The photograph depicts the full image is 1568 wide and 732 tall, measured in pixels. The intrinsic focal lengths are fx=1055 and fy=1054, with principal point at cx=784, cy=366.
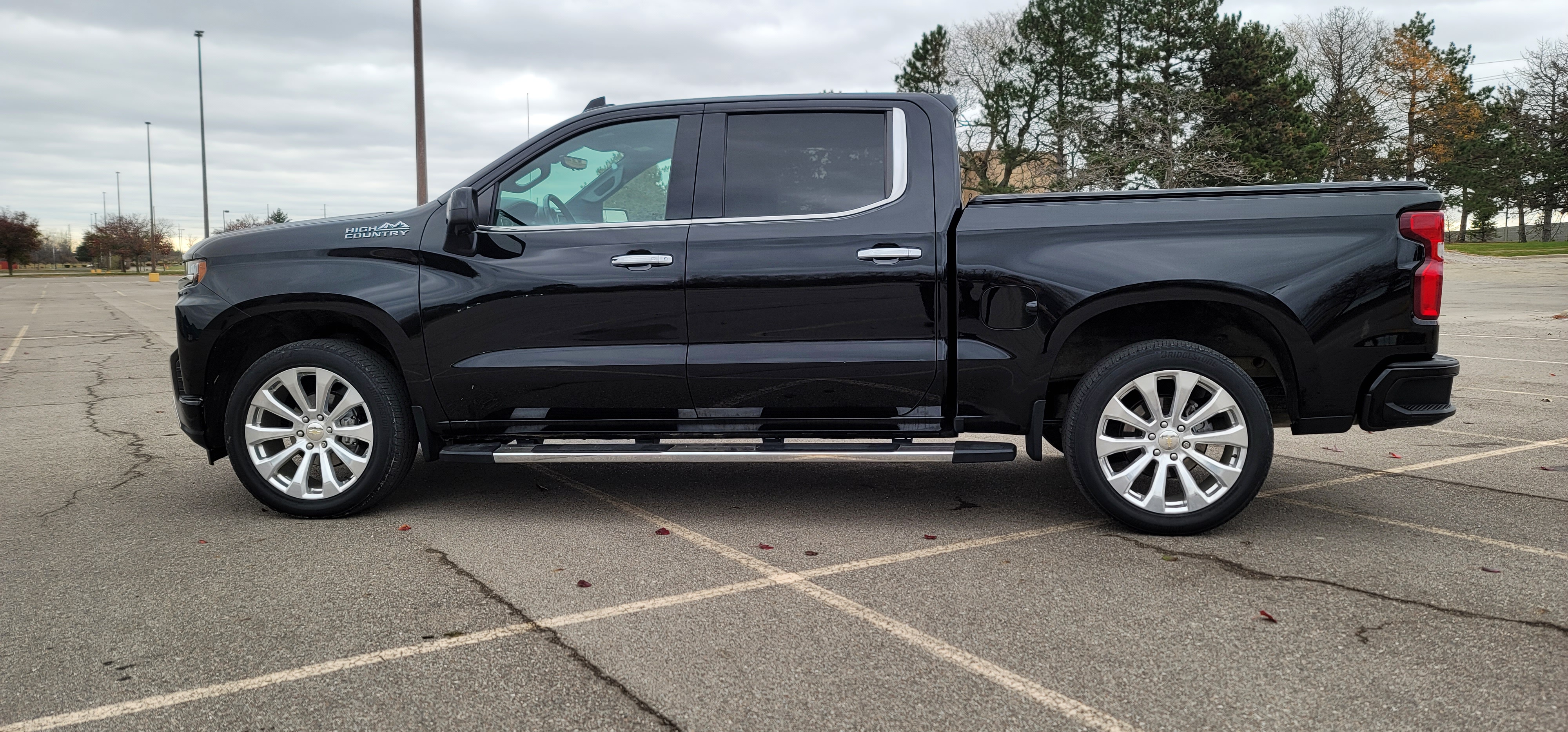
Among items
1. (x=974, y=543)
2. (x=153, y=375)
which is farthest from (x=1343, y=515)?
(x=153, y=375)

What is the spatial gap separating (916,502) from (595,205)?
6.92 ft

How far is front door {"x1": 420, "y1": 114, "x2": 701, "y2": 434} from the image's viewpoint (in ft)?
15.3

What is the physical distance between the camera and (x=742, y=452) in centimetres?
455

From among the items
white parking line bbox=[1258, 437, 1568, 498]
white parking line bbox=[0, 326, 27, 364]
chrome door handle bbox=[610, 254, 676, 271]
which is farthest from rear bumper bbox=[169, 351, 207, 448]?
white parking line bbox=[0, 326, 27, 364]

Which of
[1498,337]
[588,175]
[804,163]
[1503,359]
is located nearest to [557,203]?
[588,175]

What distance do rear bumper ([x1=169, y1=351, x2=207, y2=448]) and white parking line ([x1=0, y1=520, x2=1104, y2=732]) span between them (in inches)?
94.4

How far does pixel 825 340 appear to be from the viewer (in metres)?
4.57

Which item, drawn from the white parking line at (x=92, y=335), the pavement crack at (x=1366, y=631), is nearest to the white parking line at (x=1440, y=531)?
the pavement crack at (x=1366, y=631)

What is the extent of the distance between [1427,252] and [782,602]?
302cm

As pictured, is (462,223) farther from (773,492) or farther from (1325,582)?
(1325,582)

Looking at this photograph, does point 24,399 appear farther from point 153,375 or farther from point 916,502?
point 916,502

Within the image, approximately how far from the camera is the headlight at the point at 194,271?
493cm

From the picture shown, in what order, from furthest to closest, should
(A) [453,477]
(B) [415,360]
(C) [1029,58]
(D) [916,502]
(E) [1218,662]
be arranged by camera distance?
(C) [1029,58] → (A) [453,477] → (D) [916,502] → (B) [415,360] → (E) [1218,662]

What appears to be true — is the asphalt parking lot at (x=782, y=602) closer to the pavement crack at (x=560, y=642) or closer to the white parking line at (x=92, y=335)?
the pavement crack at (x=560, y=642)
